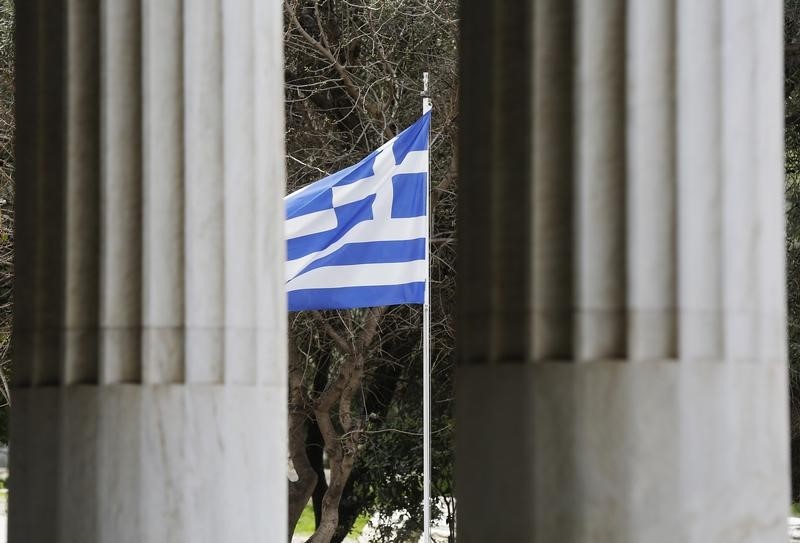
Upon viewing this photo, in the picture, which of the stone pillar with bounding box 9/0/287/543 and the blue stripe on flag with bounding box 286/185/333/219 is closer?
the stone pillar with bounding box 9/0/287/543

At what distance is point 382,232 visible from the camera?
57.8 ft

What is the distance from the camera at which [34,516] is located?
6027 mm

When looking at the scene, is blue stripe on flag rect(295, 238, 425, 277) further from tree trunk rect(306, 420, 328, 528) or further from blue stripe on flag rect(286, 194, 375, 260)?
tree trunk rect(306, 420, 328, 528)

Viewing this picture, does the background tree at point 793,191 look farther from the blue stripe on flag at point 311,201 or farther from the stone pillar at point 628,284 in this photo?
the stone pillar at point 628,284

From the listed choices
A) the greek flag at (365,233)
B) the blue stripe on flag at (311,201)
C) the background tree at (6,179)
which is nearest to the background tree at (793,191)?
the greek flag at (365,233)

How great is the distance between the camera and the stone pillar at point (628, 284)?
4293mm

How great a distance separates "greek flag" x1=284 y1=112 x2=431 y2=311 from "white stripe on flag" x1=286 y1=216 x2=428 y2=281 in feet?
0.04

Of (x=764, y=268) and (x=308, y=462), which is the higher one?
(x=764, y=268)

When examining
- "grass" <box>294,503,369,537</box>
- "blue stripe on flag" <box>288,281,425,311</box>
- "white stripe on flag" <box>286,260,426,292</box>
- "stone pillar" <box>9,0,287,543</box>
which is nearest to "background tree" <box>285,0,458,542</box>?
"grass" <box>294,503,369,537</box>

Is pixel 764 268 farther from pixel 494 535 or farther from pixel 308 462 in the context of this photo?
pixel 308 462

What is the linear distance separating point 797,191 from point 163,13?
19021mm

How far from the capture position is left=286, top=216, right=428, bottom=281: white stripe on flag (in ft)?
56.9

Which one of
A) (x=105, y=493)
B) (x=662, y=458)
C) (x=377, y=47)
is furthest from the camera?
(x=377, y=47)

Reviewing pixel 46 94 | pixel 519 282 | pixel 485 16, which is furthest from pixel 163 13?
pixel 519 282
